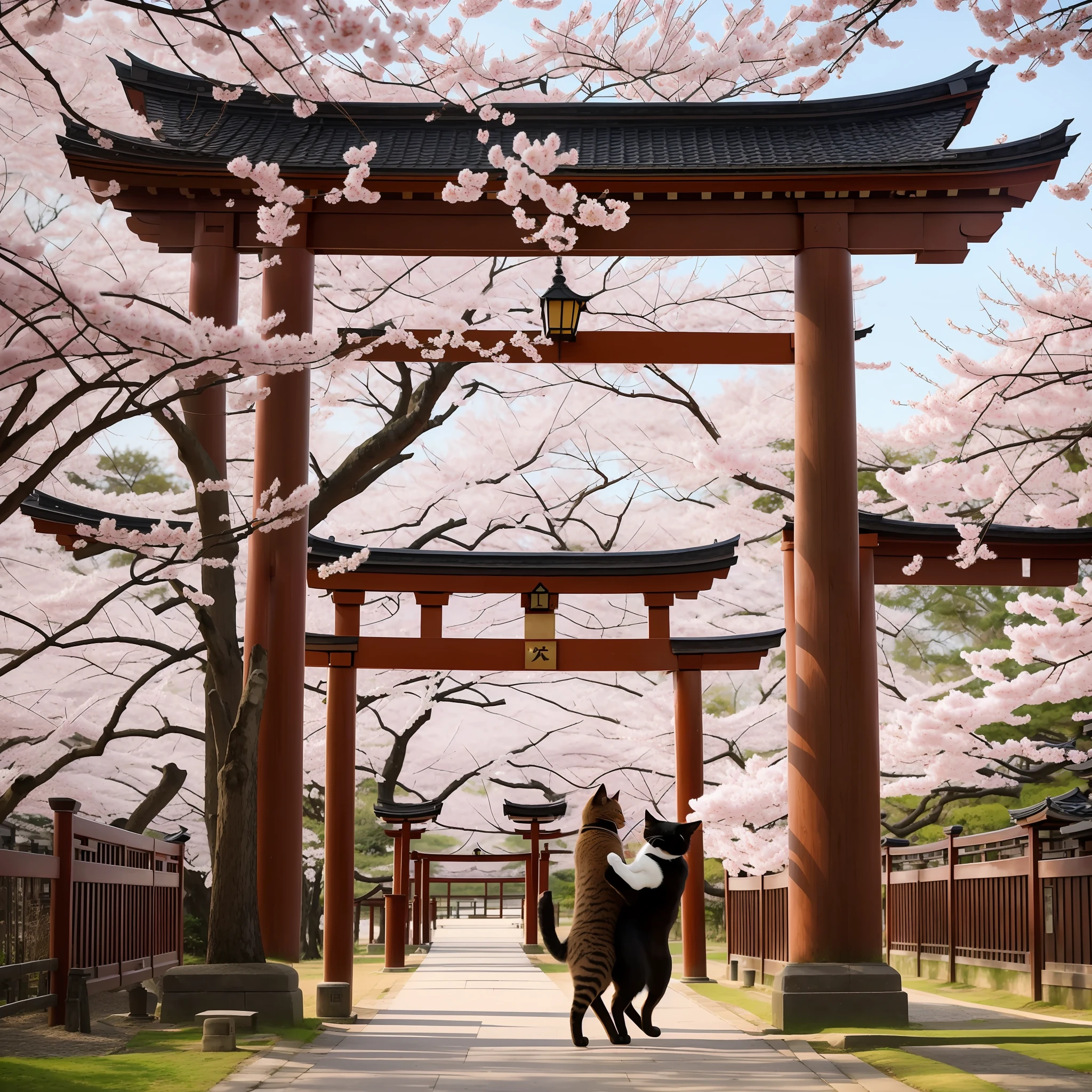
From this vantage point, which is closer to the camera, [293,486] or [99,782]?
[293,486]

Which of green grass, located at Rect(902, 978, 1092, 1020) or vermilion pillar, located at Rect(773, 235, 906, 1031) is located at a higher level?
vermilion pillar, located at Rect(773, 235, 906, 1031)

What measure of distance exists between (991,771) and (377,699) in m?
10.7

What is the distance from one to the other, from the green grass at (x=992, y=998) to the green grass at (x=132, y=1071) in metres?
7.16

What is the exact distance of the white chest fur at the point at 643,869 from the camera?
6.61 metres

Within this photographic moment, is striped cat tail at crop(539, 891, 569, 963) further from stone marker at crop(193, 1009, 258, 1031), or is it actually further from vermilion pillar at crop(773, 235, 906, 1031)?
vermilion pillar at crop(773, 235, 906, 1031)

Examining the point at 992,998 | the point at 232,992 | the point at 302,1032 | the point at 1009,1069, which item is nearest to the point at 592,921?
the point at 1009,1069

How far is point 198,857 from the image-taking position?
69.8 feet

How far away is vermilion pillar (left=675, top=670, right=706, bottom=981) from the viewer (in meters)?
15.3

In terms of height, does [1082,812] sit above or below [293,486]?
below

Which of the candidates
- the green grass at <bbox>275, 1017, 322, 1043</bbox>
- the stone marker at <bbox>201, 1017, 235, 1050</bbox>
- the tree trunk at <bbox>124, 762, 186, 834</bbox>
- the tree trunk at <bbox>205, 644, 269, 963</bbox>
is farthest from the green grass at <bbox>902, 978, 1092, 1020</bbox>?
the tree trunk at <bbox>124, 762, 186, 834</bbox>

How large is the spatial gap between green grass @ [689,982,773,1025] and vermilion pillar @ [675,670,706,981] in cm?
71

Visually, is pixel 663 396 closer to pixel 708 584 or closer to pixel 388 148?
pixel 708 584

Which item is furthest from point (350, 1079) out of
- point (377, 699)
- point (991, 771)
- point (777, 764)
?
point (377, 699)

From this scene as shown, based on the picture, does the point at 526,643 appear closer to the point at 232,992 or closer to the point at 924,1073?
the point at 232,992
